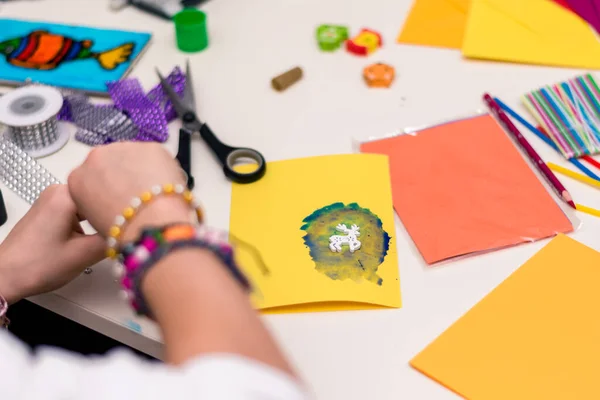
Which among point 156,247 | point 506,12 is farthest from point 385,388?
point 506,12

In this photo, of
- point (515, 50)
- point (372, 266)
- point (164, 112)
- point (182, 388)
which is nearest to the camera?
point (182, 388)

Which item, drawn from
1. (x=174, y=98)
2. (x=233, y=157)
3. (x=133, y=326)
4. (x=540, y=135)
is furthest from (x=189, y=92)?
(x=540, y=135)

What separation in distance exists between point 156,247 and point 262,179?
0.99 feet

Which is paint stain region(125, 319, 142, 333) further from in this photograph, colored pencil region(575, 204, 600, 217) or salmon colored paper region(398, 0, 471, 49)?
salmon colored paper region(398, 0, 471, 49)

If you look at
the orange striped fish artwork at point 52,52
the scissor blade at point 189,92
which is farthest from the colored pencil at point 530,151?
the orange striped fish artwork at point 52,52

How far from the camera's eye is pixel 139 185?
0.54 m

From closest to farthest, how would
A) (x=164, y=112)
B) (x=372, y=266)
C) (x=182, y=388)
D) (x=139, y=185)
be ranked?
1. (x=182, y=388)
2. (x=139, y=185)
3. (x=372, y=266)
4. (x=164, y=112)

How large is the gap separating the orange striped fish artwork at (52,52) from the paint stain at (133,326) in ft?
1.44

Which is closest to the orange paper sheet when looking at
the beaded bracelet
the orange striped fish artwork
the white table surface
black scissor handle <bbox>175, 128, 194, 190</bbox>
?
the white table surface

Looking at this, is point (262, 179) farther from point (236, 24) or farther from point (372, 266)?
point (236, 24)

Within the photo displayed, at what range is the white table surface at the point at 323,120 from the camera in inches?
23.3

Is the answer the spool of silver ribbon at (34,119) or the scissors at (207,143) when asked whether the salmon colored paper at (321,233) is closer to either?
the scissors at (207,143)

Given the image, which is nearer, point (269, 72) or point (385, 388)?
point (385, 388)

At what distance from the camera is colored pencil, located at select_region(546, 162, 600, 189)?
746 mm
